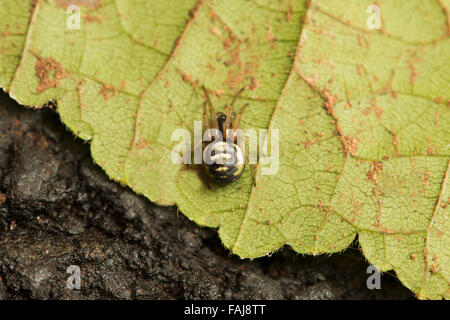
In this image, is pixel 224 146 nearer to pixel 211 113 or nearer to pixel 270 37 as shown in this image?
pixel 211 113

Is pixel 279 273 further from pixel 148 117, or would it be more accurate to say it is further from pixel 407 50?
pixel 407 50

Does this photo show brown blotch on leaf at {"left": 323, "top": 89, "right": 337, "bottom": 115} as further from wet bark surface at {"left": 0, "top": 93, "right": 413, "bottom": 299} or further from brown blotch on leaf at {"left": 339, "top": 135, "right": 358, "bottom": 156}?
wet bark surface at {"left": 0, "top": 93, "right": 413, "bottom": 299}

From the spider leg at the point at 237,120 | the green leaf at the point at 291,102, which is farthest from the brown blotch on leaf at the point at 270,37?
the spider leg at the point at 237,120

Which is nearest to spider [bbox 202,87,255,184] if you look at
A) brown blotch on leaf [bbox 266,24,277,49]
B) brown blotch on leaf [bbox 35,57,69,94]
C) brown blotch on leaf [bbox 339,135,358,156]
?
brown blotch on leaf [bbox 266,24,277,49]

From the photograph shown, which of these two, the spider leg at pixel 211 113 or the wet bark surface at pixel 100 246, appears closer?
the wet bark surface at pixel 100 246

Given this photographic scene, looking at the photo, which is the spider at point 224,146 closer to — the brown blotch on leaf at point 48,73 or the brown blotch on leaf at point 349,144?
the brown blotch on leaf at point 349,144

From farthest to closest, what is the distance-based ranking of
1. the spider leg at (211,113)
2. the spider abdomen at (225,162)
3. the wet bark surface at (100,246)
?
the spider leg at (211,113) → the spider abdomen at (225,162) → the wet bark surface at (100,246)

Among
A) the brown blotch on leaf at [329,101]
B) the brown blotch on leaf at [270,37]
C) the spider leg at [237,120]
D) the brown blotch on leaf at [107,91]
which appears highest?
the brown blotch on leaf at [270,37]

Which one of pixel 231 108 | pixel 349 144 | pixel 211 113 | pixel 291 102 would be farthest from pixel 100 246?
pixel 349 144
